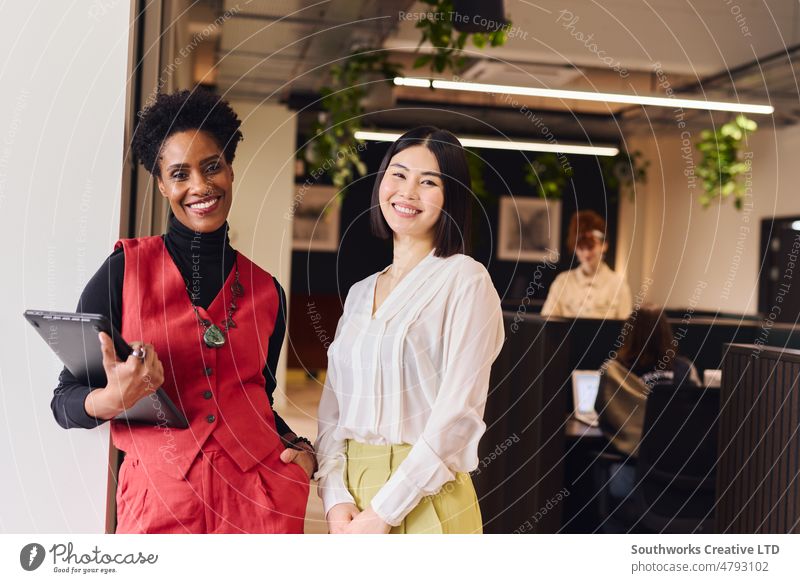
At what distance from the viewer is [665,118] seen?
242 inches

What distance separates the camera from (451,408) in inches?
45.1

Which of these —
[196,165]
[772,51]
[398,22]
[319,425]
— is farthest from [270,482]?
[772,51]

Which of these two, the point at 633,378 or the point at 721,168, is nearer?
the point at 633,378

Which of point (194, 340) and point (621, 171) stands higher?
point (621, 171)

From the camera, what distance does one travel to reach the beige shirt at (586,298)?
333cm

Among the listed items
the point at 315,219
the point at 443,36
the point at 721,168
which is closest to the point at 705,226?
the point at 721,168

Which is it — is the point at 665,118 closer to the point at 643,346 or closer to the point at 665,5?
the point at 665,5

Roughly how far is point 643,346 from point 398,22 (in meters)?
2.08

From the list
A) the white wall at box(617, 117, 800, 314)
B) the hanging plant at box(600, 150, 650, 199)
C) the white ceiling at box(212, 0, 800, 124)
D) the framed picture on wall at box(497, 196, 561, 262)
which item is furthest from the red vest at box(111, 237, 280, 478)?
the framed picture on wall at box(497, 196, 561, 262)

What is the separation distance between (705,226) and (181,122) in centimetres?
596

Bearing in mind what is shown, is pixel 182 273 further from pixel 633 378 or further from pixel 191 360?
pixel 633 378
